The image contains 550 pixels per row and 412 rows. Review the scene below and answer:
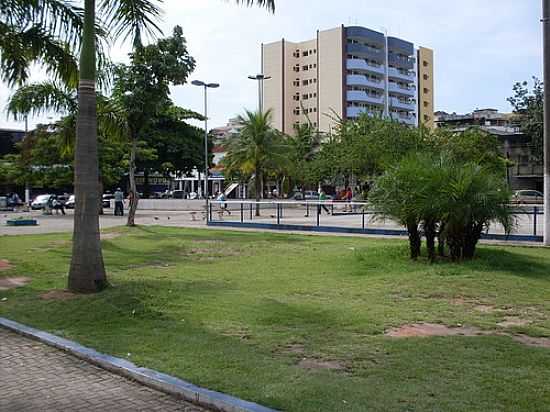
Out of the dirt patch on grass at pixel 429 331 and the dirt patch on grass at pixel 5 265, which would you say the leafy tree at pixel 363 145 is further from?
the dirt patch on grass at pixel 429 331

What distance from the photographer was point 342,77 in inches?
3625

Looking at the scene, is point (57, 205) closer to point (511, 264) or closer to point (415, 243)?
point (415, 243)

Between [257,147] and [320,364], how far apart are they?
104 ft

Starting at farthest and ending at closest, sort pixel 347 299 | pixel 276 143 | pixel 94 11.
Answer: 1. pixel 276 143
2. pixel 94 11
3. pixel 347 299

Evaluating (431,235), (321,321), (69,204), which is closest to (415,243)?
(431,235)

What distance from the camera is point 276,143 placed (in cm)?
3819

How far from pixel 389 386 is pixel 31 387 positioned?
323 cm

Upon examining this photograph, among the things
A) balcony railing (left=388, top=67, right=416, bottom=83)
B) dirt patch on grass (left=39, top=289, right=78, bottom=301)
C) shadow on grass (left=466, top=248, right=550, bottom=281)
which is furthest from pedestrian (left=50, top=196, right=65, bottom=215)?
balcony railing (left=388, top=67, right=416, bottom=83)

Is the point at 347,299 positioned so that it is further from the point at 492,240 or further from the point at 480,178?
the point at 492,240

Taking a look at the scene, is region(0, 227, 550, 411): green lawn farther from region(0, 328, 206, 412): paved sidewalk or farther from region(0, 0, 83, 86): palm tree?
region(0, 0, 83, 86): palm tree

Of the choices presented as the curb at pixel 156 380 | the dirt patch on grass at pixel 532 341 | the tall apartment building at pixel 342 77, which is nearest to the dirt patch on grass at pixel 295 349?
the curb at pixel 156 380

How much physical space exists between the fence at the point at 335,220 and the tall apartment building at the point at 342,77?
190 ft

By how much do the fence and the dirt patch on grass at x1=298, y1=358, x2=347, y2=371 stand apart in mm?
7359

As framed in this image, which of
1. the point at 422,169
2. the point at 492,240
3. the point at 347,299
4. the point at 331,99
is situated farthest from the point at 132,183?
the point at 331,99
